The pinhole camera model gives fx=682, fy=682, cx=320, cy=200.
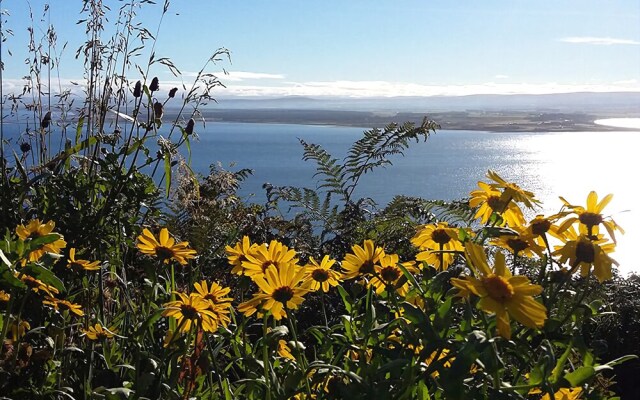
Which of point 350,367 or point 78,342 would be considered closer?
point 350,367

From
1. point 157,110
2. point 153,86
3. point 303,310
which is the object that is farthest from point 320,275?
point 303,310

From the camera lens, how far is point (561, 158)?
1382 centimetres

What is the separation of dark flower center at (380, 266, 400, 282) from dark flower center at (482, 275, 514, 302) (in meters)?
0.41

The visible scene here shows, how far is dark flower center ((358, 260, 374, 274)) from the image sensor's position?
1314 mm

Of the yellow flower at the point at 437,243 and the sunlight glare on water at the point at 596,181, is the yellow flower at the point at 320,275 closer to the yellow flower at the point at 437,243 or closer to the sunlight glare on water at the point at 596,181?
the yellow flower at the point at 437,243

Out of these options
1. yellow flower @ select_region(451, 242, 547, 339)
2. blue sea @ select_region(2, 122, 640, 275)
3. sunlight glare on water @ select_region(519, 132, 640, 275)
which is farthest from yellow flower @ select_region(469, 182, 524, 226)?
blue sea @ select_region(2, 122, 640, 275)

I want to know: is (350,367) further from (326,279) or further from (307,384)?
(326,279)

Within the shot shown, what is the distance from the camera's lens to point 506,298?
884 millimetres

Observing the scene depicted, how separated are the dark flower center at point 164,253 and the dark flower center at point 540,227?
0.76 meters

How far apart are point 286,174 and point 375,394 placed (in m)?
7.17

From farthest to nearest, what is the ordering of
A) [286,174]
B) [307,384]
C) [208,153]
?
[208,153]
[286,174]
[307,384]

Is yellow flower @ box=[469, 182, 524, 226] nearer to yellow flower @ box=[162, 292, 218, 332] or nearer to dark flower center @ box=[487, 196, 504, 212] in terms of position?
dark flower center @ box=[487, 196, 504, 212]

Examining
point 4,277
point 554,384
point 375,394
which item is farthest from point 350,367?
point 4,277

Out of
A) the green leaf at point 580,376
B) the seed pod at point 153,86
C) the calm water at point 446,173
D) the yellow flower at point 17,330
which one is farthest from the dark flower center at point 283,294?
the calm water at point 446,173
